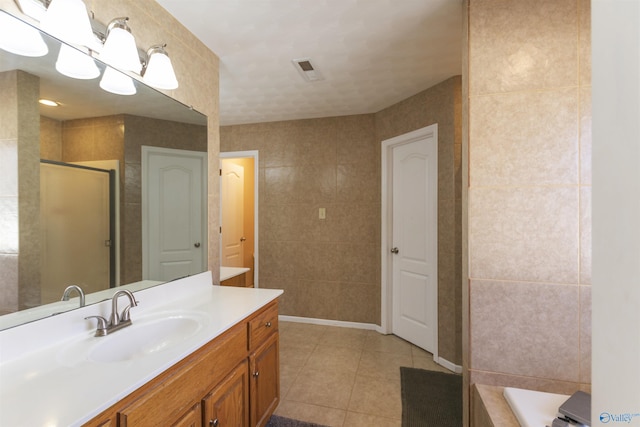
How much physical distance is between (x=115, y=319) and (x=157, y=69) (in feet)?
3.75

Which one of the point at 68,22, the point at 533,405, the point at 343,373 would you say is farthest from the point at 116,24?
the point at 343,373

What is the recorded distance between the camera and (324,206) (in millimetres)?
3355

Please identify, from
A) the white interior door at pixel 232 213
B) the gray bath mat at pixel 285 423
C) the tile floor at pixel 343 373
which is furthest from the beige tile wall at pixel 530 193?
the white interior door at pixel 232 213

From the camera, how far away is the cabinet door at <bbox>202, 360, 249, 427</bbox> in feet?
3.82

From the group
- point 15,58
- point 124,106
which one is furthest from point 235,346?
point 15,58

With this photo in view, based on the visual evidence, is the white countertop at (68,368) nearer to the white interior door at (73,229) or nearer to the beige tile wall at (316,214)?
the white interior door at (73,229)

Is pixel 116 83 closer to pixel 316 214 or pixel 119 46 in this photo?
pixel 119 46

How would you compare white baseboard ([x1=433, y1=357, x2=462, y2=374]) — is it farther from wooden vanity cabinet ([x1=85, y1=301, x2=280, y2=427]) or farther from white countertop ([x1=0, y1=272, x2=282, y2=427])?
white countertop ([x1=0, y1=272, x2=282, y2=427])

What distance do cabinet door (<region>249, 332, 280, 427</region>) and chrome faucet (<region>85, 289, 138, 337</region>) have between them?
603 millimetres

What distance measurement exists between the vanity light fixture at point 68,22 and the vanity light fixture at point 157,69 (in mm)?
309

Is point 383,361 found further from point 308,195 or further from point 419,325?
point 308,195

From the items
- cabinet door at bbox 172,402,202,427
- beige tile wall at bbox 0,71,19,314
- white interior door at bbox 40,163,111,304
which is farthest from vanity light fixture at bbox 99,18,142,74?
cabinet door at bbox 172,402,202,427

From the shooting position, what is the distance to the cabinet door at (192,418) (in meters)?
1.01

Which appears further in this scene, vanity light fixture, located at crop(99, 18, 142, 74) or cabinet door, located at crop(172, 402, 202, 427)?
vanity light fixture, located at crop(99, 18, 142, 74)
